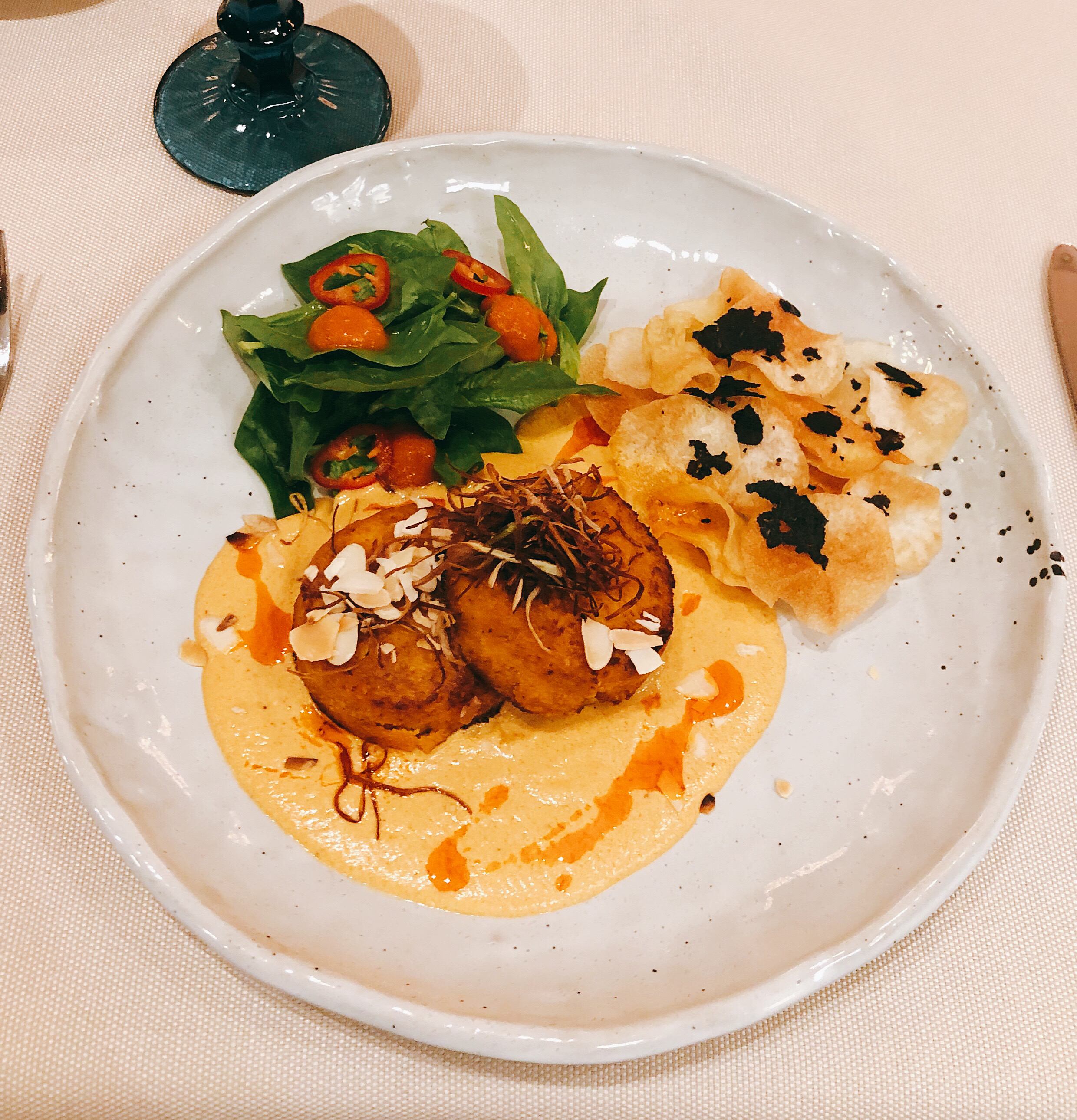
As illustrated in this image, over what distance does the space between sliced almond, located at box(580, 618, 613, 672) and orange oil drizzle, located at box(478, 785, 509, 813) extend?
0.49 metres

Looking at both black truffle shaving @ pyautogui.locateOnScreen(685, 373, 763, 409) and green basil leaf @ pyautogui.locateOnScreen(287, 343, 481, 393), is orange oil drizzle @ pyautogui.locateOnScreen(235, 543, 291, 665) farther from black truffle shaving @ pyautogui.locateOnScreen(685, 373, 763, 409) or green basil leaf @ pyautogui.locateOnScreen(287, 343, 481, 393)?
black truffle shaving @ pyautogui.locateOnScreen(685, 373, 763, 409)

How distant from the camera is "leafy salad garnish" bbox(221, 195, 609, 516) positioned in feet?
8.34

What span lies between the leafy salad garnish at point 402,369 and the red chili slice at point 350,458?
0.02 metres

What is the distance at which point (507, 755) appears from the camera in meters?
2.50

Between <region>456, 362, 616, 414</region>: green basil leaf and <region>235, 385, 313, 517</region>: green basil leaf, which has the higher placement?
<region>456, 362, 616, 414</region>: green basil leaf

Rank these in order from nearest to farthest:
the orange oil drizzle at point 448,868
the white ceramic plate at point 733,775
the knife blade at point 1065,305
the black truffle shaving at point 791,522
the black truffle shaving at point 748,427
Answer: the white ceramic plate at point 733,775 → the orange oil drizzle at point 448,868 → the black truffle shaving at point 791,522 → the black truffle shaving at point 748,427 → the knife blade at point 1065,305

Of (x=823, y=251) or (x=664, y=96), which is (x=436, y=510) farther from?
(x=664, y=96)

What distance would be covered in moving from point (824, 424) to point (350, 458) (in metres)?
1.59

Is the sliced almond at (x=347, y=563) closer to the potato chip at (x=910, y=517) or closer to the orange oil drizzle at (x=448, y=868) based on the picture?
the orange oil drizzle at (x=448, y=868)

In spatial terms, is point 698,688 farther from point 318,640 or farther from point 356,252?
point 356,252

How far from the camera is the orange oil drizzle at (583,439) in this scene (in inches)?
116

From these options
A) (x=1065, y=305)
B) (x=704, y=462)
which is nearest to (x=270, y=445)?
(x=704, y=462)

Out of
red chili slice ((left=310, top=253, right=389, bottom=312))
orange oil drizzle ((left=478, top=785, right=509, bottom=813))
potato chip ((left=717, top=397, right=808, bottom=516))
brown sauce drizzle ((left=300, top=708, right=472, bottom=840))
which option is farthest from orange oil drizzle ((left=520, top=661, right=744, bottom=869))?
red chili slice ((left=310, top=253, right=389, bottom=312))

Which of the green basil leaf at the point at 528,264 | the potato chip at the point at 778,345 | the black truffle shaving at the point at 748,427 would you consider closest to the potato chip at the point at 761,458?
the black truffle shaving at the point at 748,427
